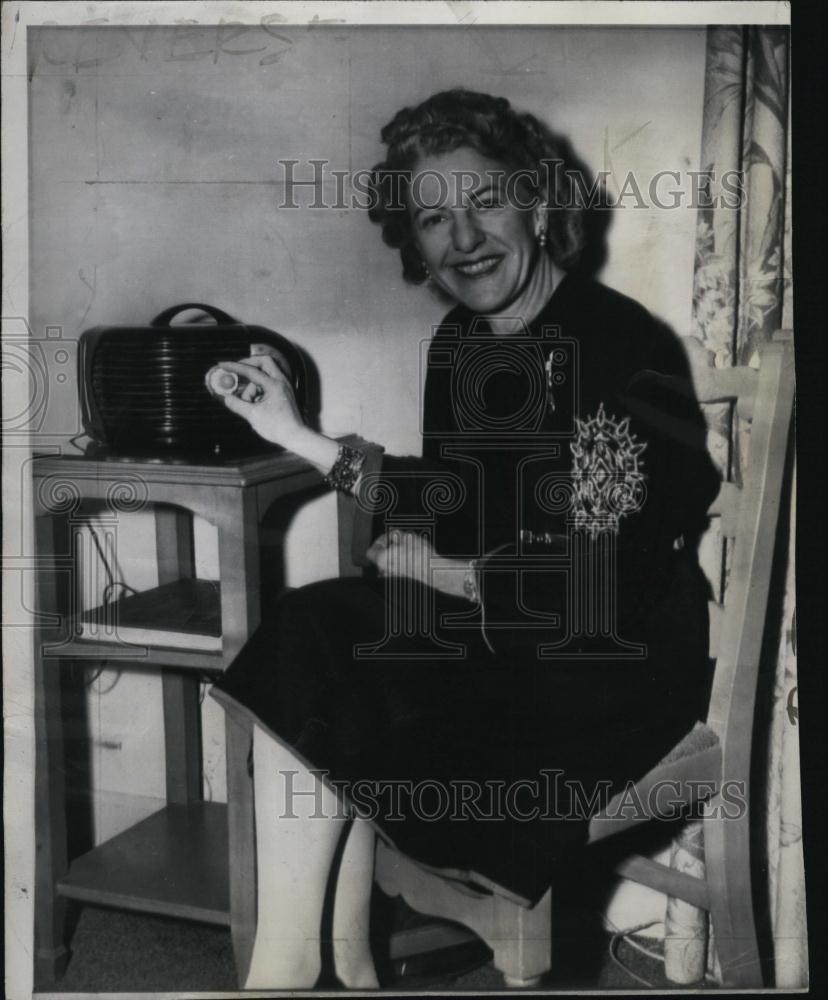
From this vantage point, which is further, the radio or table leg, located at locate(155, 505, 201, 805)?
table leg, located at locate(155, 505, 201, 805)

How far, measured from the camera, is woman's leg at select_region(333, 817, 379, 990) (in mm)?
1305

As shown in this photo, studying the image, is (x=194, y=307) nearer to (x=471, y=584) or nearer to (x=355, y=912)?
(x=471, y=584)

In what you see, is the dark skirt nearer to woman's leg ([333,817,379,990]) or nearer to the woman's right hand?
woman's leg ([333,817,379,990])

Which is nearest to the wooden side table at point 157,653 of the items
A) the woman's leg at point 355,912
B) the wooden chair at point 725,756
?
the woman's leg at point 355,912

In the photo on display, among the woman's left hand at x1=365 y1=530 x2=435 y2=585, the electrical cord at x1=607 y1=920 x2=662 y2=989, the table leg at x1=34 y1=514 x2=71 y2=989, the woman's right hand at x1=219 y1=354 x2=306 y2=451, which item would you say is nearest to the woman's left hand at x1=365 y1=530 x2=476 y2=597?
the woman's left hand at x1=365 y1=530 x2=435 y2=585

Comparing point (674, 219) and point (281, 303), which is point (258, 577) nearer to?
point (281, 303)

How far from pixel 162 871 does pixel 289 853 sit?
0.18 metres

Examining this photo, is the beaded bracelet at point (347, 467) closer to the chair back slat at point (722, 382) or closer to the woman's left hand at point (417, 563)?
the woman's left hand at point (417, 563)

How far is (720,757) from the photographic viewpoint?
129cm

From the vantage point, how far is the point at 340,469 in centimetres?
129

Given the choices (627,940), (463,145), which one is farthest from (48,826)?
(463,145)

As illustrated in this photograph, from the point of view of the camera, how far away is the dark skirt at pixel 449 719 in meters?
1.27

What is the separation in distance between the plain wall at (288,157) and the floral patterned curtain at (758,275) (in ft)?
0.12

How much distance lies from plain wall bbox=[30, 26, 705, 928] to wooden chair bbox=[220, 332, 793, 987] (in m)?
0.15
